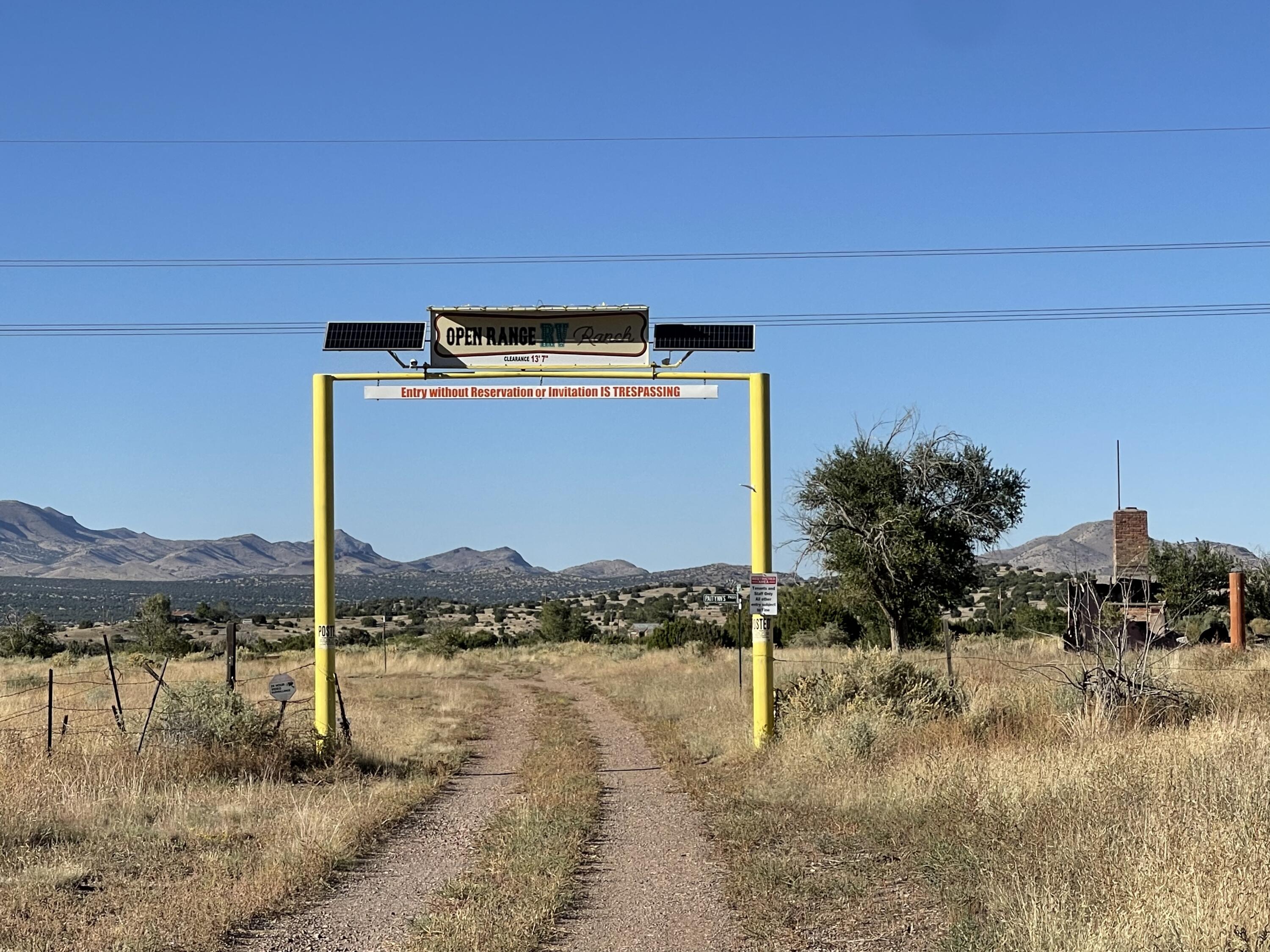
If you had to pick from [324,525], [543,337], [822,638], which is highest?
[543,337]

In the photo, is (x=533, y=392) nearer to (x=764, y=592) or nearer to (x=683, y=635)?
(x=764, y=592)

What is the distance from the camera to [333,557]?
57.2 ft

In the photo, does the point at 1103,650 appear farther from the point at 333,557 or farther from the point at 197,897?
the point at 197,897

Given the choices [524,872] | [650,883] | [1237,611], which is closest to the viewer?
[650,883]

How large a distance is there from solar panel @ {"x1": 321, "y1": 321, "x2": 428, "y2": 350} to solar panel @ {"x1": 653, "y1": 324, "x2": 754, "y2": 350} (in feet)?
11.2

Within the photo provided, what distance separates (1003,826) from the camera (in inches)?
397

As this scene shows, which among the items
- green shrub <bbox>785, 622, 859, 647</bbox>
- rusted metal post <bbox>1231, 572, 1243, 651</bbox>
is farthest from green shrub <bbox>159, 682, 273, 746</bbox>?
green shrub <bbox>785, 622, 859, 647</bbox>

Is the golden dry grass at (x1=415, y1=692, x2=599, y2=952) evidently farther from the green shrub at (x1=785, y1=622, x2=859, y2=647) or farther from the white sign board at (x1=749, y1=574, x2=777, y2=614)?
the green shrub at (x1=785, y1=622, x2=859, y2=647)

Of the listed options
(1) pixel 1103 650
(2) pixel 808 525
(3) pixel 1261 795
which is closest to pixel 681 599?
(2) pixel 808 525

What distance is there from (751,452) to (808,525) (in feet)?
74.9

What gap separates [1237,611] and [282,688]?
2190cm

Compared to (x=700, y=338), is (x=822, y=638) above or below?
below

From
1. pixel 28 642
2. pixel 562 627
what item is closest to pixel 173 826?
pixel 28 642

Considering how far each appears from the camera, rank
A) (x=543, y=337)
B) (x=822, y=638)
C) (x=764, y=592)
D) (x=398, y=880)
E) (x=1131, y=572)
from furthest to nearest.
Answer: (x=822, y=638)
(x=1131, y=572)
(x=543, y=337)
(x=764, y=592)
(x=398, y=880)
